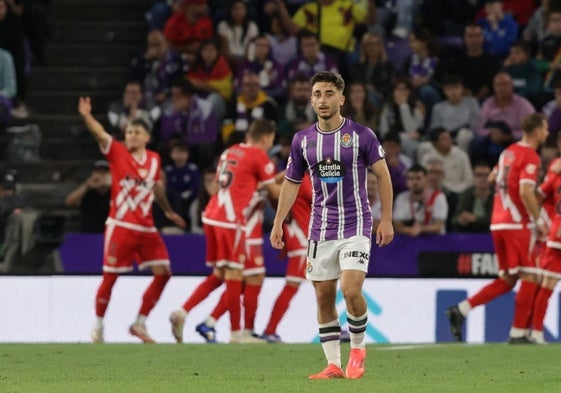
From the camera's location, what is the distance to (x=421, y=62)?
70.0ft

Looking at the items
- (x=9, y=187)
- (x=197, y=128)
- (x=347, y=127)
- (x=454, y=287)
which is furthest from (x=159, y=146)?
(x=347, y=127)

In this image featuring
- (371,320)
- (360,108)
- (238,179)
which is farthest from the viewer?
(360,108)

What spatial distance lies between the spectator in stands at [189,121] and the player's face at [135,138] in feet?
14.1

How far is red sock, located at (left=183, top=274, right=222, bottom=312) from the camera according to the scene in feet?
53.4

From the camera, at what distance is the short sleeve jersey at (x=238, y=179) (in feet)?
51.6

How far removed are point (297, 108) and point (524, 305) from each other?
602cm

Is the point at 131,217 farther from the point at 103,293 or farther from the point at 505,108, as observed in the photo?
the point at 505,108

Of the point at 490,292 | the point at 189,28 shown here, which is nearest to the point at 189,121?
the point at 189,28

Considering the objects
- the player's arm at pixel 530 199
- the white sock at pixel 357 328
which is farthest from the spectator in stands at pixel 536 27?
the white sock at pixel 357 328

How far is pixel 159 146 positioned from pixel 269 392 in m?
11.3

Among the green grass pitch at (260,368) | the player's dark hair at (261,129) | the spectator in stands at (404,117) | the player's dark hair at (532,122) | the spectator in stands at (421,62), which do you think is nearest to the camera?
the green grass pitch at (260,368)

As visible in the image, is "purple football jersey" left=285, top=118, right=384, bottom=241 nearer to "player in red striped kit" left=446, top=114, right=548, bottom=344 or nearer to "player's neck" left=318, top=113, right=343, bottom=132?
"player's neck" left=318, top=113, right=343, bottom=132

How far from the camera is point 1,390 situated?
373 inches

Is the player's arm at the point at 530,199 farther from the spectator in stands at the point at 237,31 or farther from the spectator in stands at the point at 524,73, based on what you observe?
the spectator in stands at the point at 237,31
